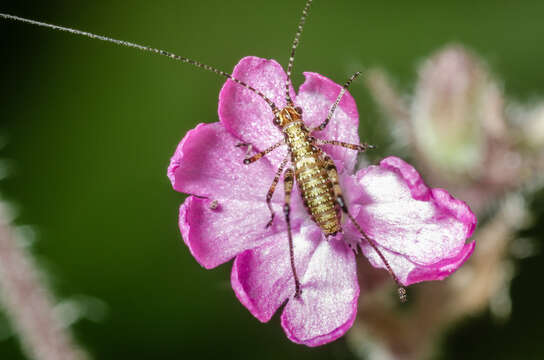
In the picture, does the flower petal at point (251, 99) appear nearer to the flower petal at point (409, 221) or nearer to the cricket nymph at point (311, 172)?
the cricket nymph at point (311, 172)

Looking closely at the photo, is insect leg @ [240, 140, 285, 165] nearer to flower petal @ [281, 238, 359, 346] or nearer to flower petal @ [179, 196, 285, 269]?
flower petal @ [179, 196, 285, 269]

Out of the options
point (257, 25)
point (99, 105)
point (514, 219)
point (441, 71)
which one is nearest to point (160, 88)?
point (99, 105)

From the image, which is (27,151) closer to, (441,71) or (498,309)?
(441,71)

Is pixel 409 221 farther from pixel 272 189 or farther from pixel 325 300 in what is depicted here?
pixel 272 189

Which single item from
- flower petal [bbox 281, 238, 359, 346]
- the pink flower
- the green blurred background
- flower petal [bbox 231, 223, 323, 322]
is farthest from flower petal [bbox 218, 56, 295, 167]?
the green blurred background

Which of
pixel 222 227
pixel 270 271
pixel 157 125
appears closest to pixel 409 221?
pixel 270 271

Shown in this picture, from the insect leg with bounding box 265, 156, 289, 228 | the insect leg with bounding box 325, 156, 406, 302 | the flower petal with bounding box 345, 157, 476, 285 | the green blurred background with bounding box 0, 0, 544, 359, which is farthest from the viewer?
the green blurred background with bounding box 0, 0, 544, 359
